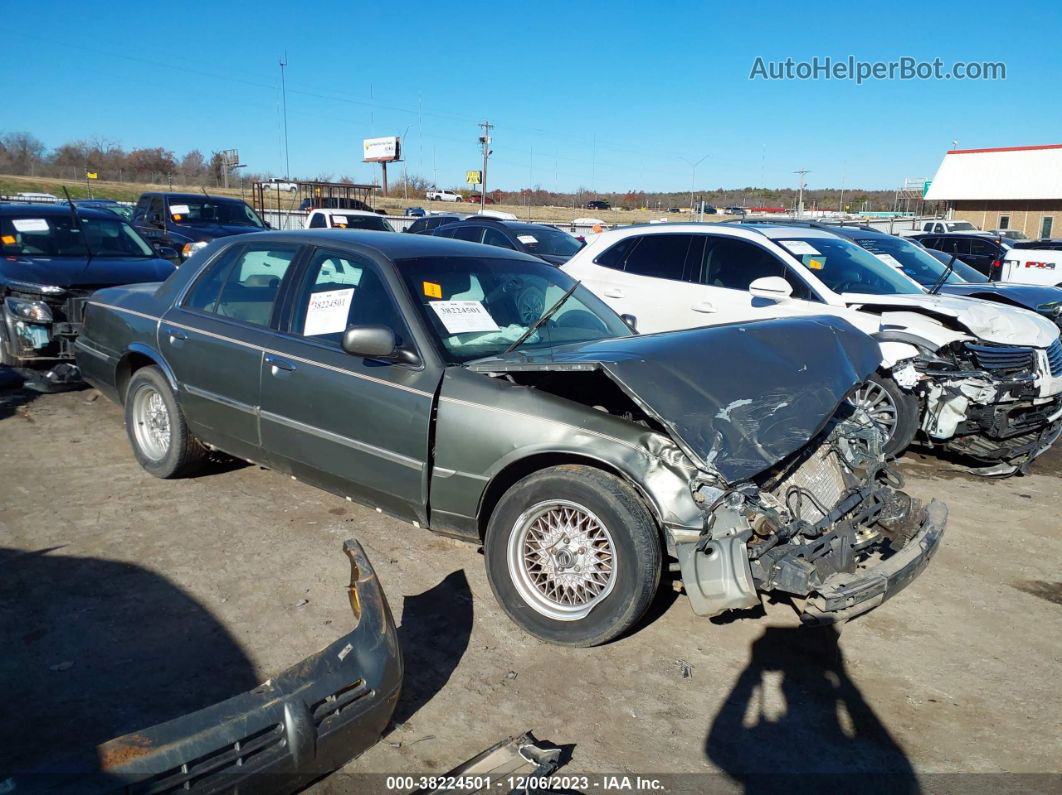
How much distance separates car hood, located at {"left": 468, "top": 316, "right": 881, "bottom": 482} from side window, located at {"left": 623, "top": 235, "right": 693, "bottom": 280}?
3.36 meters

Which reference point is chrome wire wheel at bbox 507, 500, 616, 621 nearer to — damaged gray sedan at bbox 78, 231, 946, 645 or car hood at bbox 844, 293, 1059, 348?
damaged gray sedan at bbox 78, 231, 946, 645

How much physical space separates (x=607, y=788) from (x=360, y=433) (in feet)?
6.93

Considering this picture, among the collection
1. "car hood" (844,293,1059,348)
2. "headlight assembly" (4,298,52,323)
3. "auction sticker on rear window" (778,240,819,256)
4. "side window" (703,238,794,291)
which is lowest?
"headlight assembly" (4,298,52,323)

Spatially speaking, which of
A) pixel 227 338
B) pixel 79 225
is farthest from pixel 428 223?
pixel 227 338

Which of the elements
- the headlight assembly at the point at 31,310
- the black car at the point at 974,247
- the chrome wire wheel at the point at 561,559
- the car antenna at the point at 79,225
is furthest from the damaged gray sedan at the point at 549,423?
Answer: the black car at the point at 974,247

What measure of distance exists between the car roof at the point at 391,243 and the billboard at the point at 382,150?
145 feet

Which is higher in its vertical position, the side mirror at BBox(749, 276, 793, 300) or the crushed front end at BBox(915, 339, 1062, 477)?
the side mirror at BBox(749, 276, 793, 300)

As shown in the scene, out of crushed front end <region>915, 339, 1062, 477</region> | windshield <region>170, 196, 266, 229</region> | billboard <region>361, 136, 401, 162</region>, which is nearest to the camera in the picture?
crushed front end <region>915, 339, 1062, 477</region>

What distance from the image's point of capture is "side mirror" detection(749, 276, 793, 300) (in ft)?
21.5

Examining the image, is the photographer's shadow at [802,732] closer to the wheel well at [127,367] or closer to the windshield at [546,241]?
the wheel well at [127,367]

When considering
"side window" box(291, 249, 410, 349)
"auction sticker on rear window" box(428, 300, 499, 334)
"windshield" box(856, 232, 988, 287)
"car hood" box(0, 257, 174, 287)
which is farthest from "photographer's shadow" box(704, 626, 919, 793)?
"car hood" box(0, 257, 174, 287)

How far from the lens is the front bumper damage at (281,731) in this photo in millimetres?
2156

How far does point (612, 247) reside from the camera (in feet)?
27.0

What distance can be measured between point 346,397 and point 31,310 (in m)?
4.55
